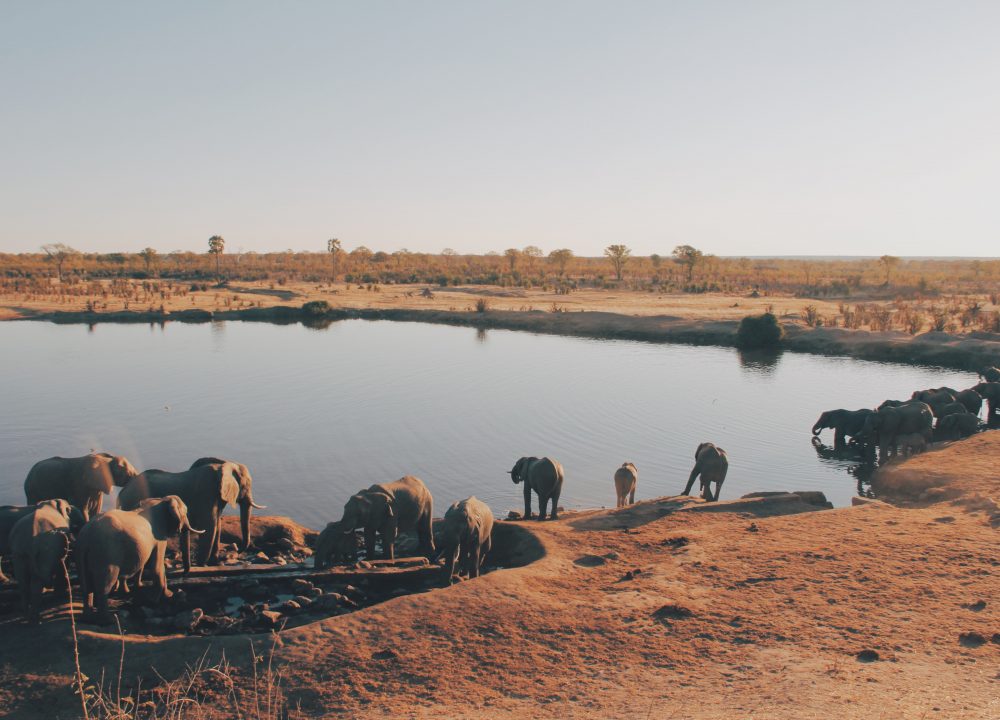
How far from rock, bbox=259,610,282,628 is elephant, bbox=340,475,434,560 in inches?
78.8

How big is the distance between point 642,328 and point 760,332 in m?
7.53

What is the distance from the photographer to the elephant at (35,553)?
9.03 meters

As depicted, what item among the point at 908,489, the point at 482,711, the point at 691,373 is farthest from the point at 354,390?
the point at 482,711

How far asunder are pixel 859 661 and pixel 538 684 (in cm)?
318

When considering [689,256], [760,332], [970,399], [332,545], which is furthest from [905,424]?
[689,256]

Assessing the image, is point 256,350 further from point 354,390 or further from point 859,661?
point 859,661

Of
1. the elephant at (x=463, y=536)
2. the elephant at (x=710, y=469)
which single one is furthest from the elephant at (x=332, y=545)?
the elephant at (x=710, y=469)

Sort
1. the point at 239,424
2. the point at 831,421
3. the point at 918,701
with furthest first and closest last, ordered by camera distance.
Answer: the point at 239,424
the point at 831,421
the point at 918,701

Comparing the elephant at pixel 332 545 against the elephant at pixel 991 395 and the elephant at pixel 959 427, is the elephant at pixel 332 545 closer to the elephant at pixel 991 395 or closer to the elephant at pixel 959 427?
the elephant at pixel 959 427

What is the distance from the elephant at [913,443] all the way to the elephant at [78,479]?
55.8 feet

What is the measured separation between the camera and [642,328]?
149ft

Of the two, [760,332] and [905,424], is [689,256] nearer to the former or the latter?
[760,332]

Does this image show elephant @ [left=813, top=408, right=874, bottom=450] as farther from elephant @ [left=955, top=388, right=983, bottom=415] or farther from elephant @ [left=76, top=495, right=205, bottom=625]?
elephant @ [left=76, top=495, right=205, bottom=625]

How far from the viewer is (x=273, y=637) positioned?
8.20 meters
